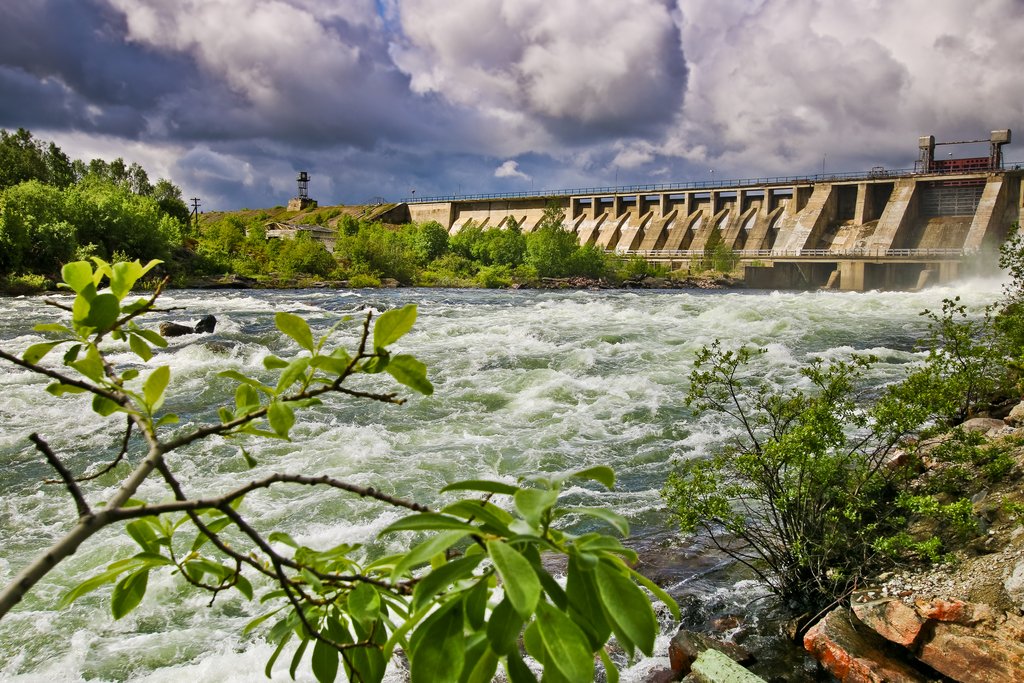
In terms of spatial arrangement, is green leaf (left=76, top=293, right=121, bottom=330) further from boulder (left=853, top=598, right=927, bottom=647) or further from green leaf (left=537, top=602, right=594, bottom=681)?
boulder (left=853, top=598, right=927, bottom=647)

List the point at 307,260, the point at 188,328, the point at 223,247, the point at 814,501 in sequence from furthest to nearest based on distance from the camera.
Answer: the point at 223,247 → the point at 307,260 → the point at 188,328 → the point at 814,501

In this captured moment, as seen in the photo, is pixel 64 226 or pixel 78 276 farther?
pixel 64 226

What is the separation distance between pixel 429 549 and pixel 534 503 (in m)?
0.12

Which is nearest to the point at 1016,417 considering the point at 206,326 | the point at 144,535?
the point at 144,535

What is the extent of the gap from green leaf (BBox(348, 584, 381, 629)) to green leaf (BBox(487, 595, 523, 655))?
0.25 m

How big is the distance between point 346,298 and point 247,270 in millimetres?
16524

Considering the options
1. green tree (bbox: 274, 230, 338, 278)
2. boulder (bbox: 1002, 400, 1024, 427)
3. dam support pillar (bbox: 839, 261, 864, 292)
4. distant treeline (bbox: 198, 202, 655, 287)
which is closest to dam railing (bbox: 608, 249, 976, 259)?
dam support pillar (bbox: 839, 261, 864, 292)

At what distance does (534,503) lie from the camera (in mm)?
A: 729

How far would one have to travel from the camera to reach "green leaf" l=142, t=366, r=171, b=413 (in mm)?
1010

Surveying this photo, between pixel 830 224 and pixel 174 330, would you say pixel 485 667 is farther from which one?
pixel 830 224

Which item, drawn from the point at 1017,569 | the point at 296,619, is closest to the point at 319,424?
the point at 1017,569

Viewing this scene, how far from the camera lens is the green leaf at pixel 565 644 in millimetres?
700

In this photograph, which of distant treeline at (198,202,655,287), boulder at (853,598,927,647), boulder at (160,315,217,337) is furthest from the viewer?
distant treeline at (198,202,655,287)

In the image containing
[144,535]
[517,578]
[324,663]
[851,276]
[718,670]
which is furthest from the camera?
[851,276]
